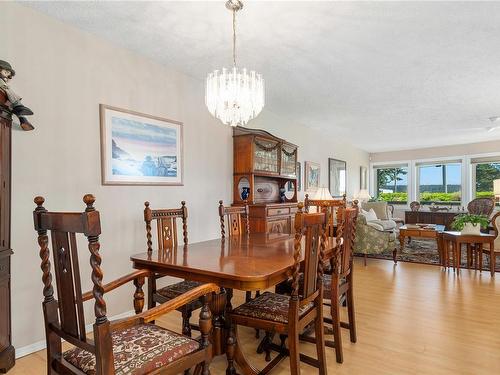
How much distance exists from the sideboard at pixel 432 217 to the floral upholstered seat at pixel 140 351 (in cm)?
808

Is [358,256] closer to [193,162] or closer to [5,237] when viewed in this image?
[193,162]

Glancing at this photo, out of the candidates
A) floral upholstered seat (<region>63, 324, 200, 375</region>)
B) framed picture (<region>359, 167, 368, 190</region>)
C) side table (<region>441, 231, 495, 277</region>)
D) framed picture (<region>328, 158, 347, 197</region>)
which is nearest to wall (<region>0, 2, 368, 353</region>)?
floral upholstered seat (<region>63, 324, 200, 375</region>)

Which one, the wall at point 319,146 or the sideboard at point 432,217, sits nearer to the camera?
the wall at point 319,146

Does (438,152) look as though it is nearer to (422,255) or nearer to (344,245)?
(422,255)

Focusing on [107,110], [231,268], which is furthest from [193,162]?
[231,268]

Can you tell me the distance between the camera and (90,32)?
8.81 feet

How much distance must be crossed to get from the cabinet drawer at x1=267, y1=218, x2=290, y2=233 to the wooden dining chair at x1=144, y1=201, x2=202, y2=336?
5.30ft

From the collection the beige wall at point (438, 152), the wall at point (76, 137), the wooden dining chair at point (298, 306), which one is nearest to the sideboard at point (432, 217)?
the beige wall at point (438, 152)

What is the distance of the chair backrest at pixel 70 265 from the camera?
1092 mm

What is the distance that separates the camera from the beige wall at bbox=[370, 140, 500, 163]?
319 inches

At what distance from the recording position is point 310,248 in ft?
5.74

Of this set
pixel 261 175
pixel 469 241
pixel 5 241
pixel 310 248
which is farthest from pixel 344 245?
pixel 469 241

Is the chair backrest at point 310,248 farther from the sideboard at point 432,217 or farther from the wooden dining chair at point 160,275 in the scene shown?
the sideboard at point 432,217

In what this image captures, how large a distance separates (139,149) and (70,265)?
78.5 inches
